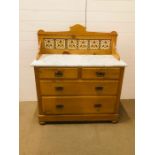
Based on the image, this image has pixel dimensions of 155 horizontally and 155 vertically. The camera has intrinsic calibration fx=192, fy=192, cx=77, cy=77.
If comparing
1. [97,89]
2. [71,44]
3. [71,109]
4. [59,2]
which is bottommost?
[71,109]

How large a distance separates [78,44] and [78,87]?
61cm

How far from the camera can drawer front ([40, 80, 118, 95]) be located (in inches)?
83.5

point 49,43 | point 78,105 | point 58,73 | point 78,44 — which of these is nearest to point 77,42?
point 78,44

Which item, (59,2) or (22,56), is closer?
(59,2)

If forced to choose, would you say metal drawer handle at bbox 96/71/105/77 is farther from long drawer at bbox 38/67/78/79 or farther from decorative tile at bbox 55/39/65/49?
decorative tile at bbox 55/39/65/49

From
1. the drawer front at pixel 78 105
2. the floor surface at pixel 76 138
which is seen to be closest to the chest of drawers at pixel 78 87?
the drawer front at pixel 78 105

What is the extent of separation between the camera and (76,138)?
207cm

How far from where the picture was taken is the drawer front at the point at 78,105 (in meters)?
2.19

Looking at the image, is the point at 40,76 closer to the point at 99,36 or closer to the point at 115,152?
the point at 99,36

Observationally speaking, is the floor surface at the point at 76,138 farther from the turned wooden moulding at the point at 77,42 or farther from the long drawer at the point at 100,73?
the turned wooden moulding at the point at 77,42

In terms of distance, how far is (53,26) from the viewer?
246 cm

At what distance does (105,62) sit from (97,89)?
0.32 metres
